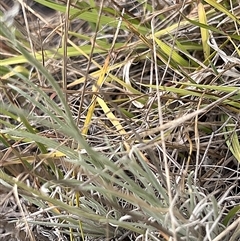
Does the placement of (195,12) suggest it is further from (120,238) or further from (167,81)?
(120,238)

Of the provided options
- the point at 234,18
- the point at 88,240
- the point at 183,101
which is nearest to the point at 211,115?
the point at 183,101

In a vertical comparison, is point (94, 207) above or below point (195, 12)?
below

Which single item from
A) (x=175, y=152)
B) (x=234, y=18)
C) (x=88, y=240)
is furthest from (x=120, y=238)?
(x=234, y=18)

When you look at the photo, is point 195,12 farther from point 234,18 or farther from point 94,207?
point 94,207

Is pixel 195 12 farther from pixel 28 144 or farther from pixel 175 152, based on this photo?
pixel 28 144

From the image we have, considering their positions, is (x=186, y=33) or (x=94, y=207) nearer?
(x=94, y=207)

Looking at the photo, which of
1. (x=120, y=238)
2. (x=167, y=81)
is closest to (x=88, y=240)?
(x=120, y=238)

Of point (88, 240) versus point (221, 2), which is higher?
point (221, 2)

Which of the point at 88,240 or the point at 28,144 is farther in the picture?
the point at 28,144
